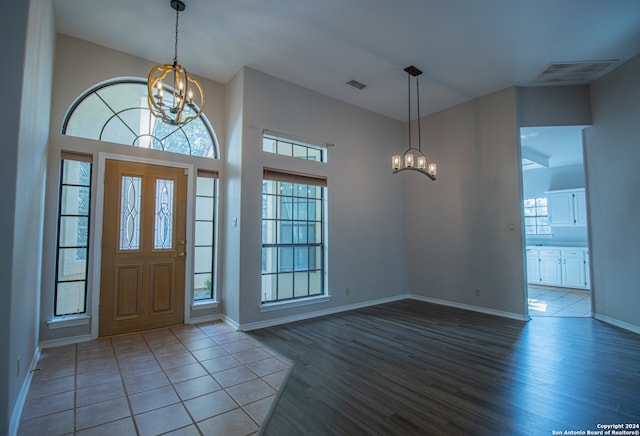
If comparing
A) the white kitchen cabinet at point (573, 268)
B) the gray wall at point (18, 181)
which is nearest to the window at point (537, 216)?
the white kitchen cabinet at point (573, 268)

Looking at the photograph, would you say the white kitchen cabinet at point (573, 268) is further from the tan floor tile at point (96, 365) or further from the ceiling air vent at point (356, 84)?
the tan floor tile at point (96, 365)

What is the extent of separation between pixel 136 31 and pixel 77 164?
1.68m

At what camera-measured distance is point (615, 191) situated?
415cm

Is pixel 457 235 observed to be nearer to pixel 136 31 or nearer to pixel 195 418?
pixel 195 418

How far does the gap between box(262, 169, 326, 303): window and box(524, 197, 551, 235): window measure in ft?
19.4


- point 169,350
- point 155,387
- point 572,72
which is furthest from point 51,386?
point 572,72

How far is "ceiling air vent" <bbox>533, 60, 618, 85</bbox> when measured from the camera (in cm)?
404

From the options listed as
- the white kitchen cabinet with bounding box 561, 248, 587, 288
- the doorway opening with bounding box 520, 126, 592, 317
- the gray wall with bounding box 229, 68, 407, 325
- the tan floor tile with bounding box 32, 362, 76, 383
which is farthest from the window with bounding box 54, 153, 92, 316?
the white kitchen cabinet with bounding box 561, 248, 587, 288

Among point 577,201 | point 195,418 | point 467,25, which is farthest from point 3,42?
point 577,201

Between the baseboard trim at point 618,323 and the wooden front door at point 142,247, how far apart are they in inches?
231

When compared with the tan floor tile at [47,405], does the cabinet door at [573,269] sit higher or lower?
higher

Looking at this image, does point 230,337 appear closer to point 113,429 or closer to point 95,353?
point 95,353

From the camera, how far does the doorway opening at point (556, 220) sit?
18.4 feet

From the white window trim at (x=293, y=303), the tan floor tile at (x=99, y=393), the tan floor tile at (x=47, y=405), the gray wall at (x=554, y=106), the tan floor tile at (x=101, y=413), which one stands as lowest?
the tan floor tile at (x=101, y=413)
